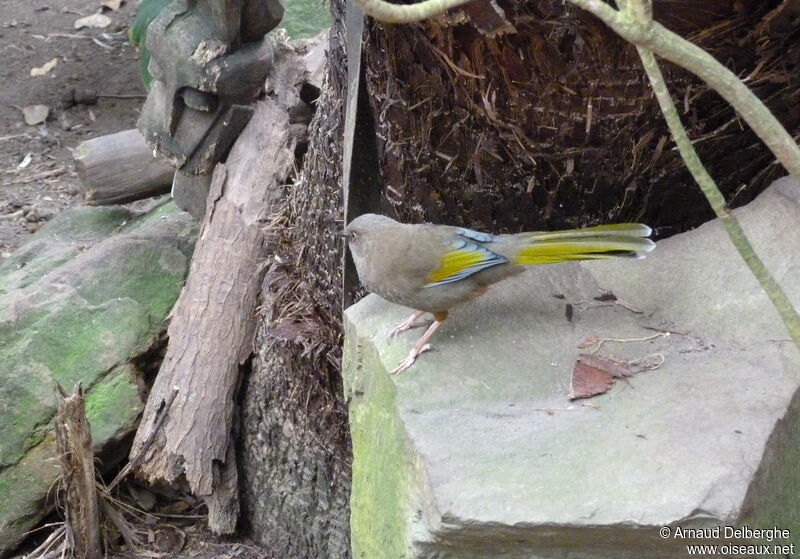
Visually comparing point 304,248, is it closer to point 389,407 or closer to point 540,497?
point 389,407

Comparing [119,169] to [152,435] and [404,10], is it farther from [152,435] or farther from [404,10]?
[404,10]

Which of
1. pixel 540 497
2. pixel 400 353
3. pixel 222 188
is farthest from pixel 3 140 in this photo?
pixel 540 497

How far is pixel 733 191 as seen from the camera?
3457mm

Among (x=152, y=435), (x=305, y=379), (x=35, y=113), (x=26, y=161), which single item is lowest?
(x=26, y=161)

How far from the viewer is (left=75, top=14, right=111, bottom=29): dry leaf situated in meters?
8.54

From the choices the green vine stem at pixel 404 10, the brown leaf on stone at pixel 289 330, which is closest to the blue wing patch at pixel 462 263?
the brown leaf on stone at pixel 289 330

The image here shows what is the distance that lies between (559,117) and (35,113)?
18.6ft

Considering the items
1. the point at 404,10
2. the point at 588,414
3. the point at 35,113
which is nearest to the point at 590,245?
the point at 588,414

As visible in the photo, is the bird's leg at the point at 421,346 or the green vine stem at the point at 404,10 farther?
the bird's leg at the point at 421,346

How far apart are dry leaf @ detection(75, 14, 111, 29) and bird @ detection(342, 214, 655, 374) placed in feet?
21.0

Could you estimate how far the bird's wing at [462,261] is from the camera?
305 cm

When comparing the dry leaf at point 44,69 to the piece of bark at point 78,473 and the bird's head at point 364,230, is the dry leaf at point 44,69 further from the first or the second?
the bird's head at point 364,230

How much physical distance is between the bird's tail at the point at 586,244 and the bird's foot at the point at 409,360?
430 mm

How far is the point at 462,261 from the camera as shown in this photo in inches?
120
